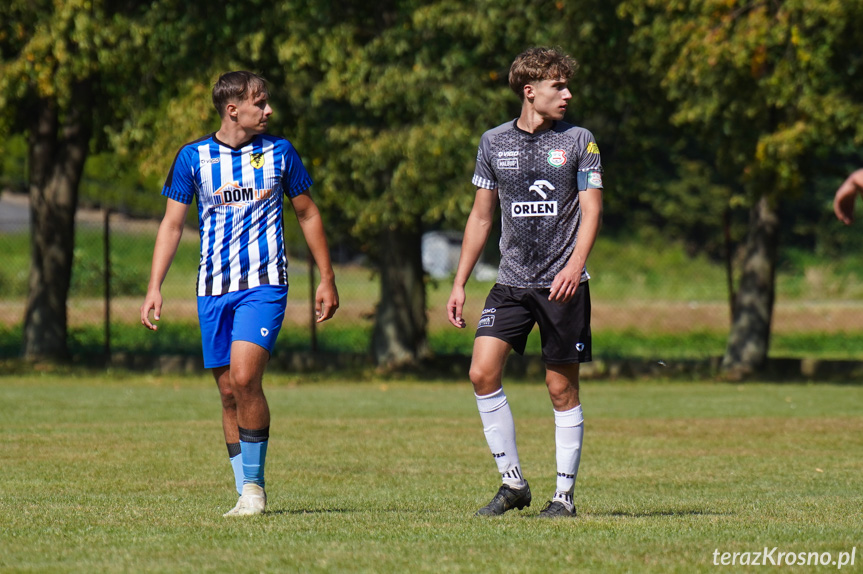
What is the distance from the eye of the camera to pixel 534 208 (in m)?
6.15

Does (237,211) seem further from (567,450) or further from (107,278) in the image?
(107,278)

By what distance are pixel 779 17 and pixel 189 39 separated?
8.06 meters

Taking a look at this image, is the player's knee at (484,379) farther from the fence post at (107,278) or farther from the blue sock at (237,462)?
the fence post at (107,278)

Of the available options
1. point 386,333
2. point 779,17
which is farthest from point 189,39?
point 779,17

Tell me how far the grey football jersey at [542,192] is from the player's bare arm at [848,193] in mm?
1777

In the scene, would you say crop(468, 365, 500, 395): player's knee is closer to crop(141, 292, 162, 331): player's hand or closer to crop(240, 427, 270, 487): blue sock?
crop(240, 427, 270, 487): blue sock

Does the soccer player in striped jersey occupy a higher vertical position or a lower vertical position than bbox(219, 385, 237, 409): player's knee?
higher

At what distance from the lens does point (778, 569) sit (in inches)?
180

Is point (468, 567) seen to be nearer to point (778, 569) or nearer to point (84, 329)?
point (778, 569)

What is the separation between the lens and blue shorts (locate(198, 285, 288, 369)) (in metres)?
6.05

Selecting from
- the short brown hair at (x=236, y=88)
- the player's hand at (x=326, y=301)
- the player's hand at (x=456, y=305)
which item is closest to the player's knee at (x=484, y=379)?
the player's hand at (x=456, y=305)

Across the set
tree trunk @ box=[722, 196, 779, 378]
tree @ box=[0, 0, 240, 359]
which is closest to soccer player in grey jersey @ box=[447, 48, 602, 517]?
tree @ box=[0, 0, 240, 359]

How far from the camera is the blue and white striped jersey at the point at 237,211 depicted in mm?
6090

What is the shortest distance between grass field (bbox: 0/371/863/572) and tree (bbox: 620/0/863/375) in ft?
10.7
